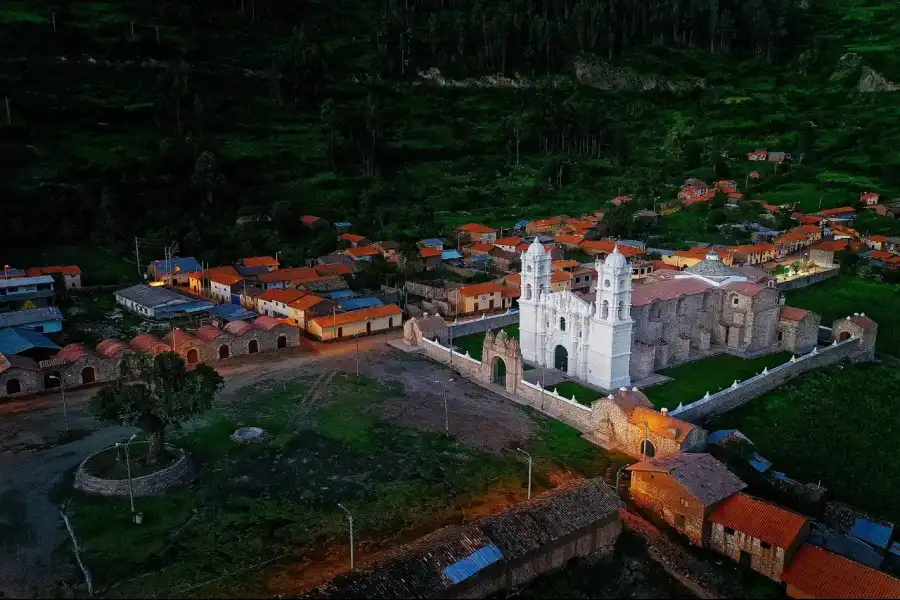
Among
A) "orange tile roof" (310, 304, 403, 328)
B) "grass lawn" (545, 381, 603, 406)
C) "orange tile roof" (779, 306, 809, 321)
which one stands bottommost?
"grass lawn" (545, 381, 603, 406)

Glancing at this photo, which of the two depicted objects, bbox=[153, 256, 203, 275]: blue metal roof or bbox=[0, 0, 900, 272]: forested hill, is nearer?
bbox=[153, 256, 203, 275]: blue metal roof

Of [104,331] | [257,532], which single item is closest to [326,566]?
[257,532]

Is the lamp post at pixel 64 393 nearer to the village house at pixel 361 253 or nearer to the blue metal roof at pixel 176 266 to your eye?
the blue metal roof at pixel 176 266

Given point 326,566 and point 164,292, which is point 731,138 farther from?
point 326,566

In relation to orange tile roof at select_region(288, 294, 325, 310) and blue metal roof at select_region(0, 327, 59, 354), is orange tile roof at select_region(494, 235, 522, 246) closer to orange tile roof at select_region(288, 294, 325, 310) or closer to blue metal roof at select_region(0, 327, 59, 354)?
orange tile roof at select_region(288, 294, 325, 310)

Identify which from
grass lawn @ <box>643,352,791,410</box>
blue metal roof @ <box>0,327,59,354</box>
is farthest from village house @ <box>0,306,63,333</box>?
grass lawn @ <box>643,352,791,410</box>

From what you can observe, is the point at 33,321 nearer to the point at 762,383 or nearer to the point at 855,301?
the point at 762,383

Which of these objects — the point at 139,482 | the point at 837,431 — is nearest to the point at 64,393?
the point at 139,482
